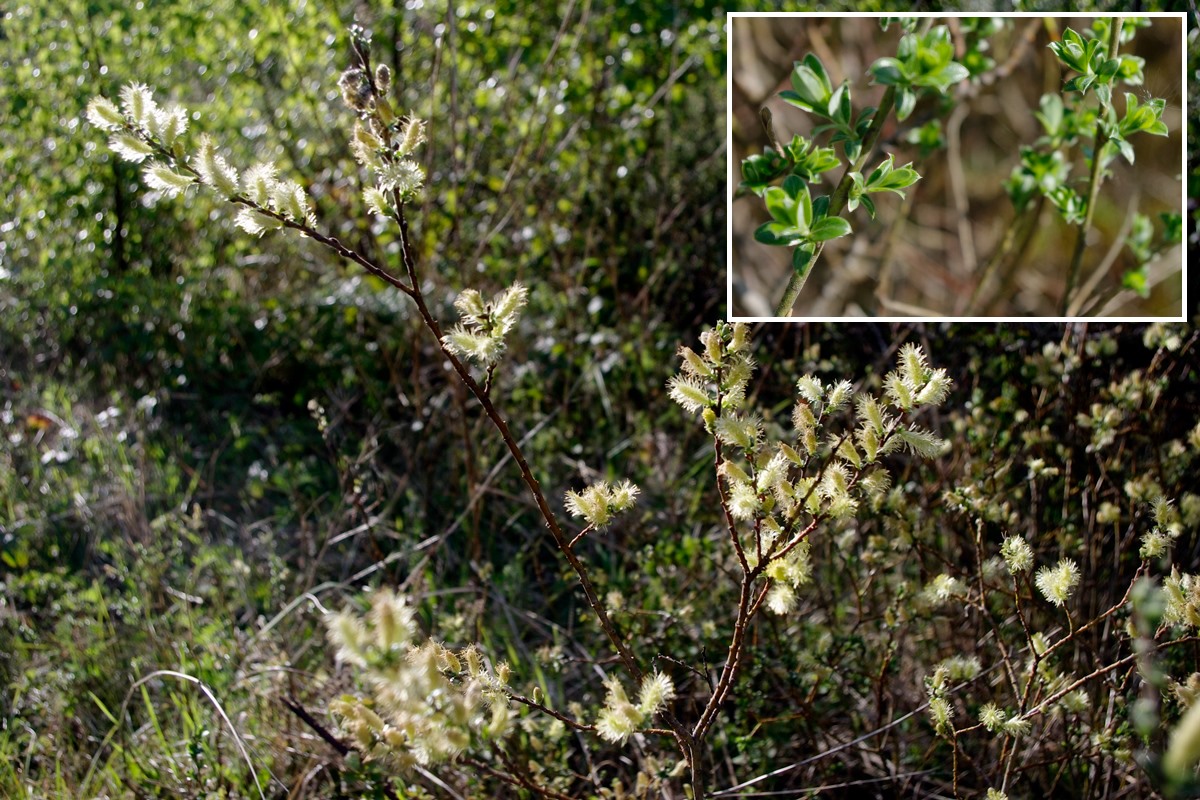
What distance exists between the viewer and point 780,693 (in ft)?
7.54

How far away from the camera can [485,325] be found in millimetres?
1329

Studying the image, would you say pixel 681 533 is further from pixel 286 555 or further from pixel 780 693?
pixel 286 555

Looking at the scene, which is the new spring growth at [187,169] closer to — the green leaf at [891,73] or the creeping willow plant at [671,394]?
the creeping willow plant at [671,394]

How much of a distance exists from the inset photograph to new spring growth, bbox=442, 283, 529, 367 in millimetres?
1009

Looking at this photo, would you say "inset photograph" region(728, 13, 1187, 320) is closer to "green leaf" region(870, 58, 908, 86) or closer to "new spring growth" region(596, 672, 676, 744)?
"green leaf" region(870, 58, 908, 86)

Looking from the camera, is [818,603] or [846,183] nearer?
[846,183]

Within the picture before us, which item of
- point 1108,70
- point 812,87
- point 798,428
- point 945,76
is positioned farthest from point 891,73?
point 798,428

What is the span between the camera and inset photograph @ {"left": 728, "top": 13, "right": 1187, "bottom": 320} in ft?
8.21

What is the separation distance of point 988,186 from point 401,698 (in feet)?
10.8

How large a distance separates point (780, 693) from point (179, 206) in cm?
371

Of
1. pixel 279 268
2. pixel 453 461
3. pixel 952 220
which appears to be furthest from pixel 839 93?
pixel 279 268

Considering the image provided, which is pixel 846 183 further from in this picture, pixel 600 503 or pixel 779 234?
pixel 600 503

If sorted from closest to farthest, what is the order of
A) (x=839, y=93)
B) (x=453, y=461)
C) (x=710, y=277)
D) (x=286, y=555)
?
(x=839, y=93) → (x=286, y=555) → (x=453, y=461) → (x=710, y=277)

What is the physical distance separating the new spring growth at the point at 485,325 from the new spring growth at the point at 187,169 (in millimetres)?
257
